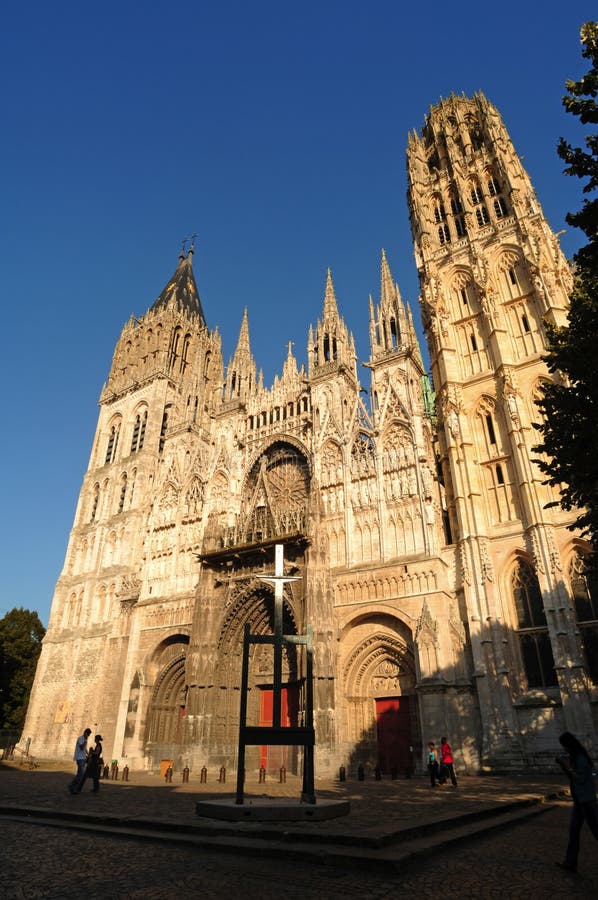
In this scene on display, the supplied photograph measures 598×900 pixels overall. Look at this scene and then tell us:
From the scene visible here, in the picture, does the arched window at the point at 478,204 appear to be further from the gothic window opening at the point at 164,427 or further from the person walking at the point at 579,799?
the person walking at the point at 579,799

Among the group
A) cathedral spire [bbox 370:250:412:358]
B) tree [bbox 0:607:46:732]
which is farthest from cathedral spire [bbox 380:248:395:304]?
tree [bbox 0:607:46:732]

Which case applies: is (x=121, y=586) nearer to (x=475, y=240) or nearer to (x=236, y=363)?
(x=236, y=363)

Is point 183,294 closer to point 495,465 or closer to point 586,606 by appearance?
point 495,465

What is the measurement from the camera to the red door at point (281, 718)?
74.2 feet

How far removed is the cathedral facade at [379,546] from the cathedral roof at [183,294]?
14.2 m

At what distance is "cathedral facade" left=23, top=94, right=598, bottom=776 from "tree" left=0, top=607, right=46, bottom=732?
32.7 ft

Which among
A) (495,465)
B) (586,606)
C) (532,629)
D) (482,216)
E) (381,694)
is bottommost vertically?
(381,694)

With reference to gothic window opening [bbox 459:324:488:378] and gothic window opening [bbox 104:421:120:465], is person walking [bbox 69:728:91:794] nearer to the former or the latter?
gothic window opening [bbox 459:324:488:378]

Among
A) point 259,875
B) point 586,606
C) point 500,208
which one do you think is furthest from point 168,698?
point 500,208

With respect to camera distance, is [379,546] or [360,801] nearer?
[360,801]

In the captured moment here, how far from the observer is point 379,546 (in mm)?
24359

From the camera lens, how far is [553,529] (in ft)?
71.7

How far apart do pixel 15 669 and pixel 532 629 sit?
40.5m

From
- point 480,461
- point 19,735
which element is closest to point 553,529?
point 480,461
